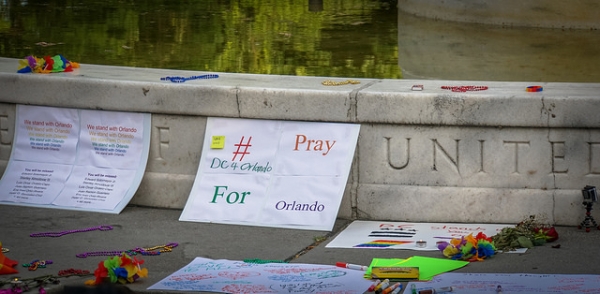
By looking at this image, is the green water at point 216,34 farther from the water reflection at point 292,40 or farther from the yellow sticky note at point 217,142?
the yellow sticky note at point 217,142

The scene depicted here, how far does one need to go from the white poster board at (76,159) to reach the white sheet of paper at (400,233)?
62.0 inches

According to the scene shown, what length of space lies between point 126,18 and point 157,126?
218 inches

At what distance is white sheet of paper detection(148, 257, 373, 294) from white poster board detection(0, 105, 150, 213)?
1483 millimetres

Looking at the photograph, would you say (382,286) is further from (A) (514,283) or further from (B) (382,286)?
(A) (514,283)

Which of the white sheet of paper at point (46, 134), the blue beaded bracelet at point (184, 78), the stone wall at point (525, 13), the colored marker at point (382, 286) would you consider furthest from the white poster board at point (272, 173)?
the stone wall at point (525, 13)

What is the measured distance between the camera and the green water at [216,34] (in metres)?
10.0

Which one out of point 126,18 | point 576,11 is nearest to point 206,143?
point 126,18

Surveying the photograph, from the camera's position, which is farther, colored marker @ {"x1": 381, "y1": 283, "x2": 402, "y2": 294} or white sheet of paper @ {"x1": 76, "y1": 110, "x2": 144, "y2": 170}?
white sheet of paper @ {"x1": 76, "y1": 110, "x2": 144, "y2": 170}

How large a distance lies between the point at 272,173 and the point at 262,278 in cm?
144

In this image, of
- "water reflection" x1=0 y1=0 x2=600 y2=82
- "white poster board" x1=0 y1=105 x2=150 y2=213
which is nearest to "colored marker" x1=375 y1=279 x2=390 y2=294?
"white poster board" x1=0 y1=105 x2=150 y2=213

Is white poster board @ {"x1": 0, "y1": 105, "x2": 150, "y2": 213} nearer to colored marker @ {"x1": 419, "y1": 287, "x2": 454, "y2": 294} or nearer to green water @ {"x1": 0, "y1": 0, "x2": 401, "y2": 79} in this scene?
green water @ {"x1": 0, "y1": 0, "x2": 401, "y2": 79}

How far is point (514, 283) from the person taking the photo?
19.8ft

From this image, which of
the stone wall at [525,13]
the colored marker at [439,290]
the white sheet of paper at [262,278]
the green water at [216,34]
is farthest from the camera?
the stone wall at [525,13]

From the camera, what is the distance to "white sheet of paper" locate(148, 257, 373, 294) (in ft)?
19.9
